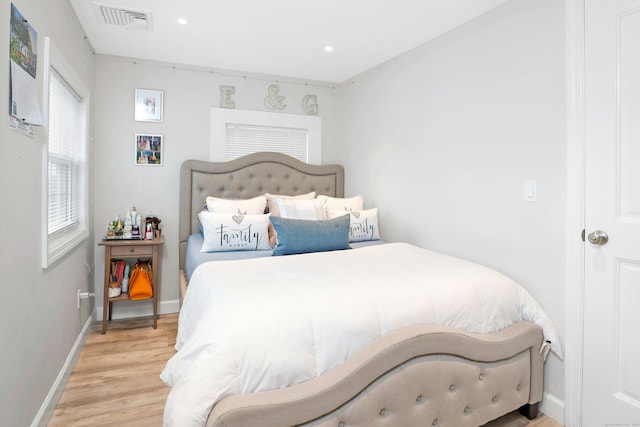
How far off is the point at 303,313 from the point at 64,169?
88.8 inches

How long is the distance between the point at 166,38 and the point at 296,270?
7.11ft

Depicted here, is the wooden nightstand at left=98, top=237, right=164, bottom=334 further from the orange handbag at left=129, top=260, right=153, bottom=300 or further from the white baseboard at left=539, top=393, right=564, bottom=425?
the white baseboard at left=539, top=393, right=564, bottom=425

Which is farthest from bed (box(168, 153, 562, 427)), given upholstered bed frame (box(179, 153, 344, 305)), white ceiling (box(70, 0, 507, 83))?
white ceiling (box(70, 0, 507, 83))

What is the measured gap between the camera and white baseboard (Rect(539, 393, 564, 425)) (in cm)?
200

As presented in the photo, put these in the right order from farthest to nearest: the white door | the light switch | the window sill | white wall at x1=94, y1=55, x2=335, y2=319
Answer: white wall at x1=94, y1=55, x2=335, y2=319 → the light switch → the window sill → the white door

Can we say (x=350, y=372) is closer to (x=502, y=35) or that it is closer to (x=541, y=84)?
(x=541, y=84)

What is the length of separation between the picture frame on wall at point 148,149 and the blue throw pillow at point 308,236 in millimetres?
1525

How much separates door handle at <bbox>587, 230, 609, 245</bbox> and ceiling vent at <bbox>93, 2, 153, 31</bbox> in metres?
2.92

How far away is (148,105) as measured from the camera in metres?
3.51

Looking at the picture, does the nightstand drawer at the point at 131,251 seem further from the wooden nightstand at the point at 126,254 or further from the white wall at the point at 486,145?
the white wall at the point at 486,145

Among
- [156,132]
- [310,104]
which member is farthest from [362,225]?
[156,132]

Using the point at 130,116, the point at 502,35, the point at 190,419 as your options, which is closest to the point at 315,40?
the point at 502,35

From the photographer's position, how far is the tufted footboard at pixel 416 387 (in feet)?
4.41

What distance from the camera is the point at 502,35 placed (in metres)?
2.33
